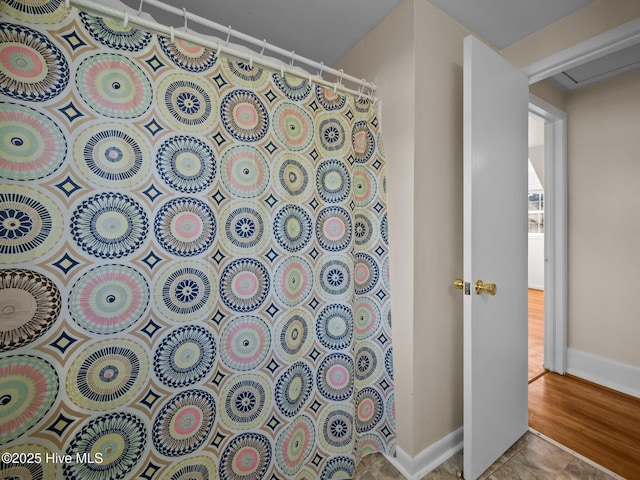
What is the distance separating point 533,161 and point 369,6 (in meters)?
4.41

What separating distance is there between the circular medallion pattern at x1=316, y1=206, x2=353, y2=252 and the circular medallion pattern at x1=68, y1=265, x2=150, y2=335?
0.68 meters

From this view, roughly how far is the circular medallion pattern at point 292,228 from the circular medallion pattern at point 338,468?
0.95m

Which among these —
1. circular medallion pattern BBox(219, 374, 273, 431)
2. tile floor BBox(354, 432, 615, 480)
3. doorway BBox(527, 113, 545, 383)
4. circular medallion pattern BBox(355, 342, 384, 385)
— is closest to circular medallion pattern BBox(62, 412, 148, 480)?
circular medallion pattern BBox(219, 374, 273, 431)

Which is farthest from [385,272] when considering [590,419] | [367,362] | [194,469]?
[590,419]

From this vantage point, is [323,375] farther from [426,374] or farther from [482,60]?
[482,60]

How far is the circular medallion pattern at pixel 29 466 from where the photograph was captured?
73 centimetres

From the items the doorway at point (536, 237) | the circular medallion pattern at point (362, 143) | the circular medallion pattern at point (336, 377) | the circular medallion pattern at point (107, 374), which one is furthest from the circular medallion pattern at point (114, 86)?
the doorway at point (536, 237)

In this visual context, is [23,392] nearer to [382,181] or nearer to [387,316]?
[387,316]

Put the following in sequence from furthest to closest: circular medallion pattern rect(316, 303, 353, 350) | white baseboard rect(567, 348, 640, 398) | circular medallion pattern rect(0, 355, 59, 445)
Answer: white baseboard rect(567, 348, 640, 398), circular medallion pattern rect(316, 303, 353, 350), circular medallion pattern rect(0, 355, 59, 445)

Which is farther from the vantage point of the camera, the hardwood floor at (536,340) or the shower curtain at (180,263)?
the hardwood floor at (536,340)

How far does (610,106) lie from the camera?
6.65 ft

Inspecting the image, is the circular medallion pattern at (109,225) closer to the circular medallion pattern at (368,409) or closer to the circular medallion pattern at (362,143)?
the circular medallion pattern at (362,143)

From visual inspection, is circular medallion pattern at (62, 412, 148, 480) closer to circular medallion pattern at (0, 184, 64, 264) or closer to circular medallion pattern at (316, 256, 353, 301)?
circular medallion pattern at (0, 184, 64, 264)

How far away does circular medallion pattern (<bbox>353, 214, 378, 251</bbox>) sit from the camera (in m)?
1.33
